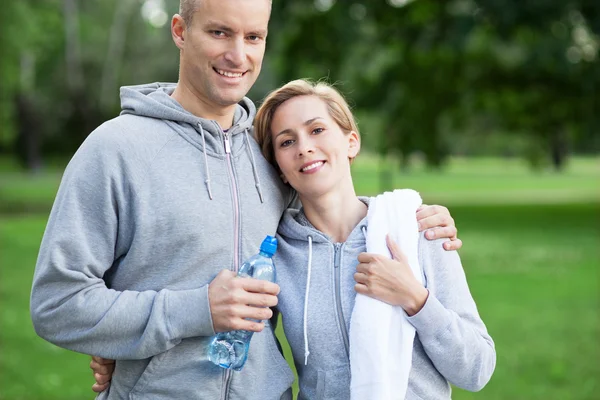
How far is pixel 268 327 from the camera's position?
279 centimetres

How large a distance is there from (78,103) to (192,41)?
35.1 metres

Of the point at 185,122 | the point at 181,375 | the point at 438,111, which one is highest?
the point at 185,122

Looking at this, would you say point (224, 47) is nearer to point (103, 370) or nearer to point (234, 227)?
point (234, 227)

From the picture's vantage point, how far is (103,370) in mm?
2729

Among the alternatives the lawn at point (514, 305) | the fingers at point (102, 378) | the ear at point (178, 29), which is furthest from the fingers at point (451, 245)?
the lawn at point (514, 305)

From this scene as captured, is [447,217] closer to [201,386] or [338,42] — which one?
[201,386]

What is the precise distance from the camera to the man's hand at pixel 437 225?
9.20ft

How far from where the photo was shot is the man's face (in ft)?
8.53

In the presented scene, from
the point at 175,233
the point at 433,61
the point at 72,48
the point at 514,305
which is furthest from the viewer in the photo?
the point at 72,48

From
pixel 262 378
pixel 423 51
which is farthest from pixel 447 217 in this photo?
pixel 423 51

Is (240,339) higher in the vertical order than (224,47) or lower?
lower

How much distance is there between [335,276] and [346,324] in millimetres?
173

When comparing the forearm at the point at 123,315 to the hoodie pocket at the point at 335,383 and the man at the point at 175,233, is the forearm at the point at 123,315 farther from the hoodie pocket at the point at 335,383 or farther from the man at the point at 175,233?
the hoodie pocket at the point at 335,383

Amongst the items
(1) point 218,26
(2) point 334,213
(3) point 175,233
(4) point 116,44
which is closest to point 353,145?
(2) point 334,213
